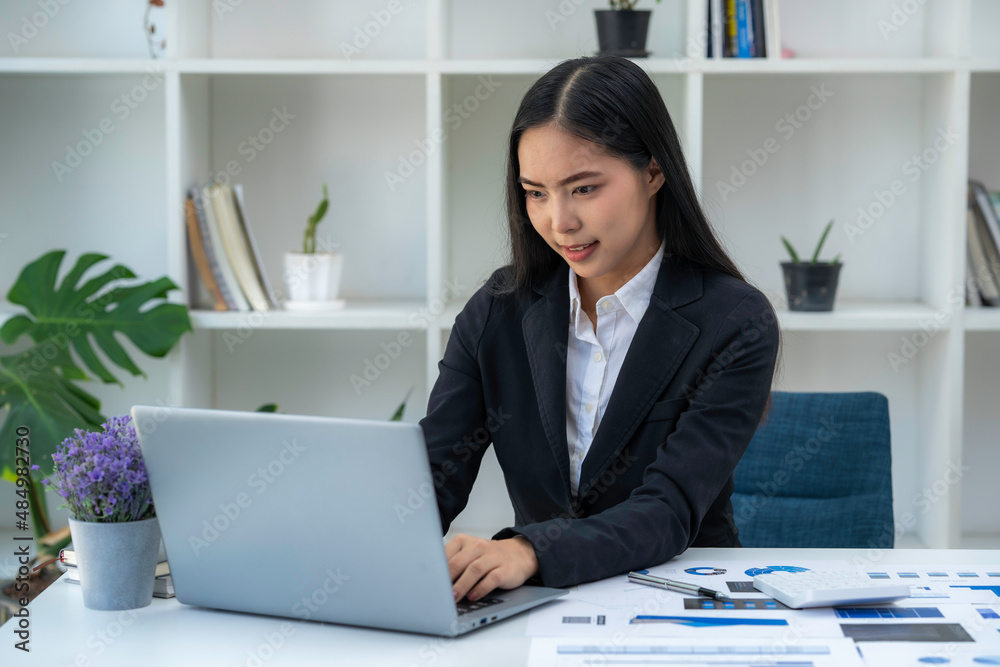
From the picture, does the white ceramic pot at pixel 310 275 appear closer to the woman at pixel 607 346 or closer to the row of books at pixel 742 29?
the woman at pixel 607 346

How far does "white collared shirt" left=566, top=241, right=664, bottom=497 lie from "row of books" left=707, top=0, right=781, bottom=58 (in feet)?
3.00

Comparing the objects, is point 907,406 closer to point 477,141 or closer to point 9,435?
point 477,141

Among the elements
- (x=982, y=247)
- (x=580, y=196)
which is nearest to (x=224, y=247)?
(x=580, y=196)

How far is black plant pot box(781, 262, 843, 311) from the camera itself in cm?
221

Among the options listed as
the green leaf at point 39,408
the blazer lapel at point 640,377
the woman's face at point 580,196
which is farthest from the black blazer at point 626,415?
the green leaf at point 39,408

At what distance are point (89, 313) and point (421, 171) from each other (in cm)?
86

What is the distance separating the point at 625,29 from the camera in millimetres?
2176

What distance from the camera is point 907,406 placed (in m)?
2.48

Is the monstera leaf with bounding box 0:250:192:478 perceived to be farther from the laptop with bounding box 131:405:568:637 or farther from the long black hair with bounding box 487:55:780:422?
the laptop with bounding box 131:405:568:637

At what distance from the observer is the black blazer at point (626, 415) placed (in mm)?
1178

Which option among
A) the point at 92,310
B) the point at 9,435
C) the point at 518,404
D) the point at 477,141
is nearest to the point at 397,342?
the point at 477,141

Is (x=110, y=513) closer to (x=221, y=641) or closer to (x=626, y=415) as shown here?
(x=221, y=641)

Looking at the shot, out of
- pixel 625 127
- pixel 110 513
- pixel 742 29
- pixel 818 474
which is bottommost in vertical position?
pixel 818 474

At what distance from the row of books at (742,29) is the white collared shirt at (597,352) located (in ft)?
3.00
